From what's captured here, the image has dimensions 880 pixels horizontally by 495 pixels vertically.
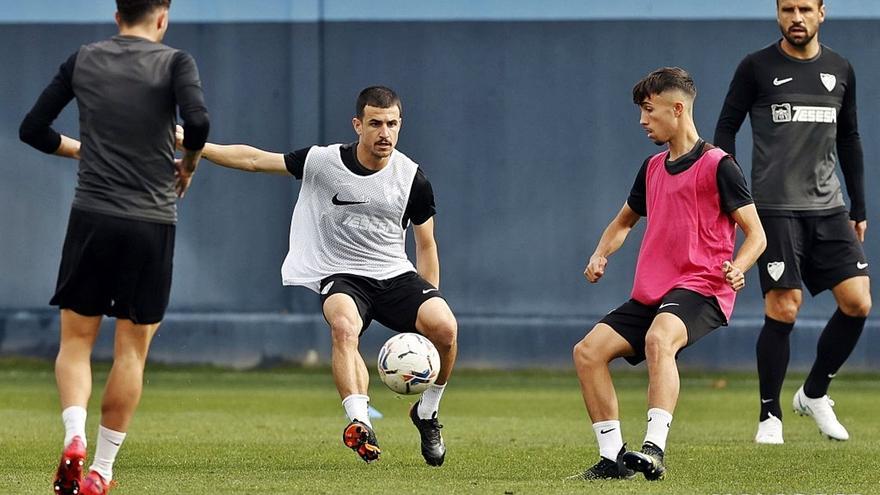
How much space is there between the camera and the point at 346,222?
295 inches

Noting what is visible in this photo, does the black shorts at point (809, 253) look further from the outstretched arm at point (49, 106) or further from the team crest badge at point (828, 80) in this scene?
the outstretched arm at point (49, 106)

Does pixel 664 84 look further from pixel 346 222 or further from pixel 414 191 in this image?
pixel 346 222

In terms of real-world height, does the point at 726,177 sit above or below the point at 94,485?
above

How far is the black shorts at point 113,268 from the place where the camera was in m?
5.39

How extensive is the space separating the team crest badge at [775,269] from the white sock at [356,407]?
2.46m

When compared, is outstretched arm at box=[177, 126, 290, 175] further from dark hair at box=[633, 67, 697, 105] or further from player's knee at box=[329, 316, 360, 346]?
dark hair at box=[633, 67, 697, 105]

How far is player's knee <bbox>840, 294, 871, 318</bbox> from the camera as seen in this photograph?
27.0 ft

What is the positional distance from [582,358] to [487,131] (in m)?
7.83

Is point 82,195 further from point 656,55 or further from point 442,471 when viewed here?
point 656,55

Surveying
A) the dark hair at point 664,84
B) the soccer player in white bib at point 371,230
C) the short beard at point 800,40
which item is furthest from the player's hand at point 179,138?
the short beard at point 800,40

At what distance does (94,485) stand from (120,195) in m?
1.00

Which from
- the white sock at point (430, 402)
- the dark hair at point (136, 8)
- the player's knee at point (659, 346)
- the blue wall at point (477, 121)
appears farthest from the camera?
the blue wall at point (477, 121)

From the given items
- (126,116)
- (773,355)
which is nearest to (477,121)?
(773,355)

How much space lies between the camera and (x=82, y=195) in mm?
5445
